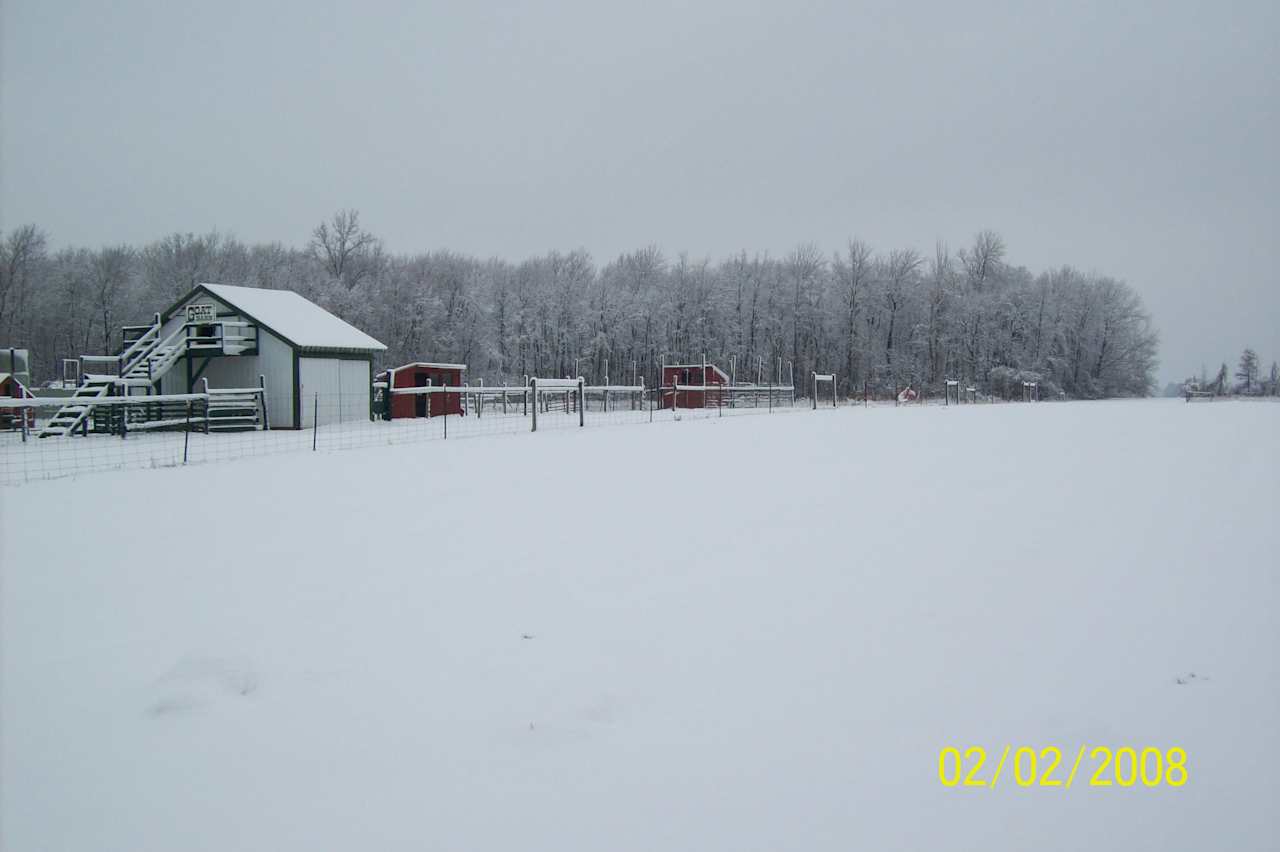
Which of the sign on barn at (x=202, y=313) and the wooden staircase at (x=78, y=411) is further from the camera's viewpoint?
the sign on barn at (x=202, y=313)

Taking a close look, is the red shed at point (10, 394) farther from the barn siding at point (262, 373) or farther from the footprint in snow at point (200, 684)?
the footprint in snow at point (200, 684)

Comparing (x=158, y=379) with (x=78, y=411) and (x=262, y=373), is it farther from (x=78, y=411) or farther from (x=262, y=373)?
(x=262, y=373)

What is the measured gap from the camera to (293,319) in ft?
Answer: 81.0

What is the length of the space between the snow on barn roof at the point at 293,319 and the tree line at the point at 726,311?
94.4 ft

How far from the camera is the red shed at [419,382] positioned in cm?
2936

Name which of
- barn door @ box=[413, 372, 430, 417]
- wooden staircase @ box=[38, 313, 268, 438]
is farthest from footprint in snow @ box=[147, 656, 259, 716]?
barn door @ box=[413, 372, 430, 417]

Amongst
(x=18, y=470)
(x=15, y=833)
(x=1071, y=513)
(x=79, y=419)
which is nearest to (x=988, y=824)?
(x=15, y=833)

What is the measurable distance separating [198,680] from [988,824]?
3436 mm

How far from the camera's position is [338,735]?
3.18 m

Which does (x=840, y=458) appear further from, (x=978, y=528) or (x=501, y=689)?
(x=501, y=689)
